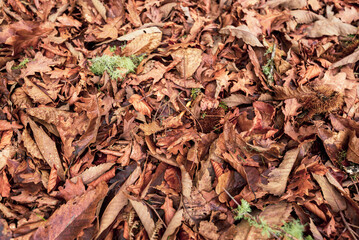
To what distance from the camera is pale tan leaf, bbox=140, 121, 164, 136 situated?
1729 mm

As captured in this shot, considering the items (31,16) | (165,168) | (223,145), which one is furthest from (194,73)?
(31,16)

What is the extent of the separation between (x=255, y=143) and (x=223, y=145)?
23 centimetres

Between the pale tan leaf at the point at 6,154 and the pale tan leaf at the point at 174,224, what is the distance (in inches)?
50.8

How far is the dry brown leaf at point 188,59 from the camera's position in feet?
6.39

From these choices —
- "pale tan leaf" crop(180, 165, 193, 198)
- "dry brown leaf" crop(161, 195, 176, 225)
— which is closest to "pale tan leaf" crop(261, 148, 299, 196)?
"pale tan leaf" crop(180, 165, 193, 198)

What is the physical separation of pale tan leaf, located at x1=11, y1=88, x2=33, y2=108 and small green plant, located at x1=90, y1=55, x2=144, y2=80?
58 centimetres

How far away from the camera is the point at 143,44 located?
6.74 feet

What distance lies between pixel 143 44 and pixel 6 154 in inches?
54.8

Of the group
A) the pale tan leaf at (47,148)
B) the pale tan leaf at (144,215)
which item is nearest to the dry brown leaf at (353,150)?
the pale tan leaf at (144,215)

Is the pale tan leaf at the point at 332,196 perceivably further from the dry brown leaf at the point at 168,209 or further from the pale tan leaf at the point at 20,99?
the pale tan leaf at the point at 20,99

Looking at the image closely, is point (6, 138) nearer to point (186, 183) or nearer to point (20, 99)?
point (20, 99)

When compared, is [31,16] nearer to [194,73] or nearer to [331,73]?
[194,73]

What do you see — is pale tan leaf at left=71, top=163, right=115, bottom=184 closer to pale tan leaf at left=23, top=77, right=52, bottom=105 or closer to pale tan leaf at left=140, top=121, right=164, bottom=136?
pale tan leaf at left=140, top=121, right=164, bottom=136

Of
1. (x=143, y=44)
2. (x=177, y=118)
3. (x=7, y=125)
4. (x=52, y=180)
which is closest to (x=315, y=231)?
(x=177, y=118)
